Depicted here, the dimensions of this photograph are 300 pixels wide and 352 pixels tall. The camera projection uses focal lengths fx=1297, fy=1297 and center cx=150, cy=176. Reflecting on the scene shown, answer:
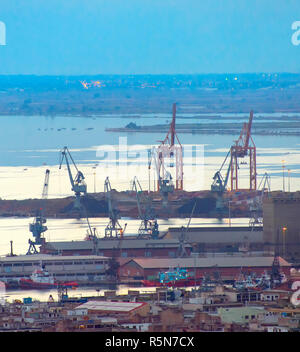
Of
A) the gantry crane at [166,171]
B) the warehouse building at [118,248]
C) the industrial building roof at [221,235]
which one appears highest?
the gantry crane at [166,171]

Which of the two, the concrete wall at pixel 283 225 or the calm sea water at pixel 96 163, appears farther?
the calm sea water at pixel 96 163

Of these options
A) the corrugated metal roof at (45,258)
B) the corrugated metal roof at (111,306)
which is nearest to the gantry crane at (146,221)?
the corrugated metal roof at (45,258)

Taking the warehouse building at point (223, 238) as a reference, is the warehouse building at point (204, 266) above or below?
below

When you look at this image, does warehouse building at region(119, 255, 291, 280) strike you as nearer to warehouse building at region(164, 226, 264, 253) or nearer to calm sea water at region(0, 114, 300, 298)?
warehouse building at region(164, 226, 264, 253)

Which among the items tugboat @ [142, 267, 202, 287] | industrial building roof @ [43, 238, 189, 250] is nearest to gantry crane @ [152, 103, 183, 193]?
industrial building roof @ [43, 238, 189, 250]
